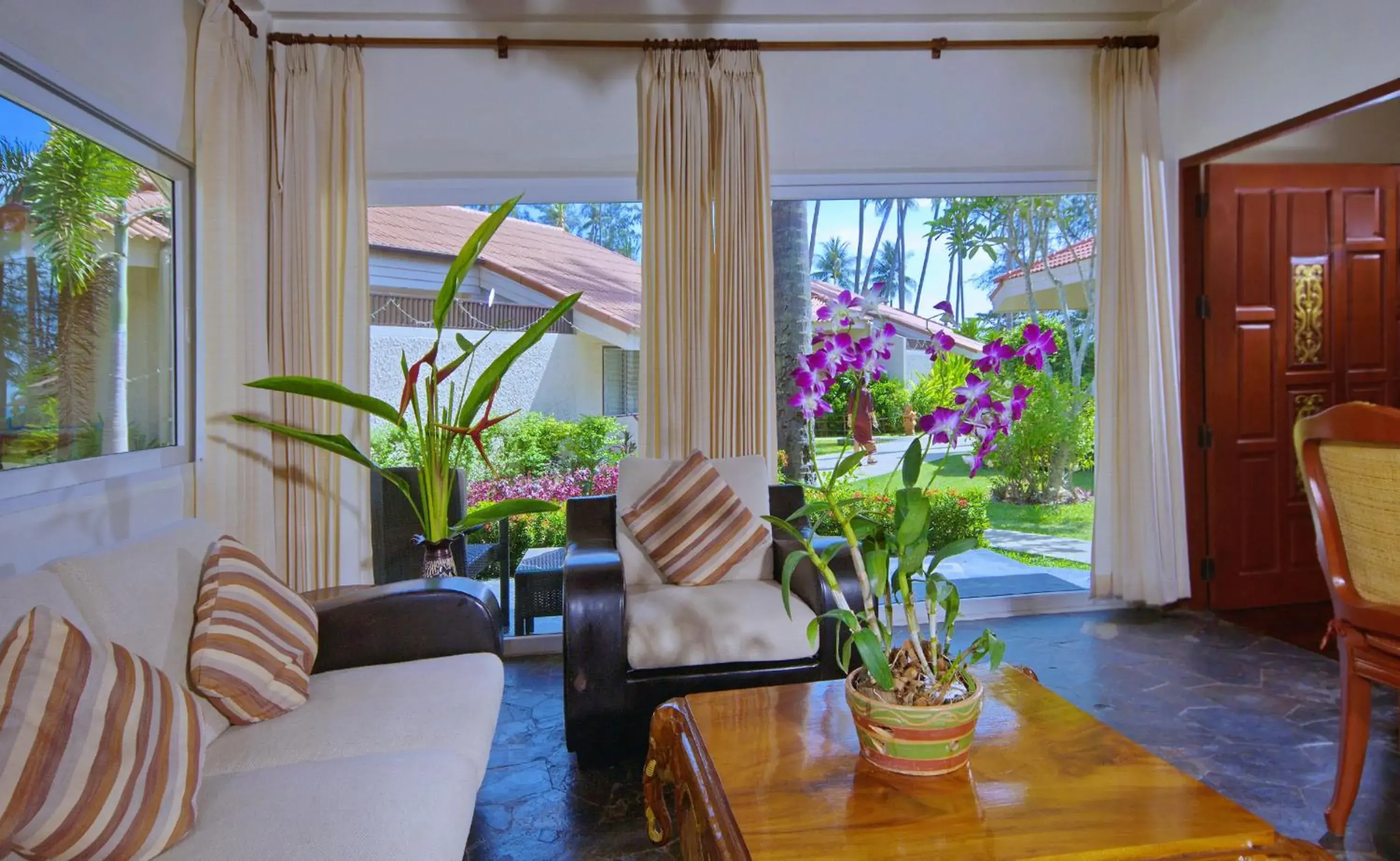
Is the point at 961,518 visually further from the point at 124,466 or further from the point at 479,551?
the point at 124,466

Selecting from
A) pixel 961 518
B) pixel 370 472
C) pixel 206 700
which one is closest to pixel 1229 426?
pixel 961 518

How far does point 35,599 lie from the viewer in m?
1.46

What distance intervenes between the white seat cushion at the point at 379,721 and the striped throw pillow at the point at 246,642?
0.05 meters

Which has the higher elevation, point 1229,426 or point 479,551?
point 1229,426

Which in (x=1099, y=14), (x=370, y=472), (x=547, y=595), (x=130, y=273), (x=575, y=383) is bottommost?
(x=547, y=595)

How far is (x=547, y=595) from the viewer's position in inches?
149

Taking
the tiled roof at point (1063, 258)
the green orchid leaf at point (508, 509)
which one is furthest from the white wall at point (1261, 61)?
the green orchid leaf at point (508, 509)

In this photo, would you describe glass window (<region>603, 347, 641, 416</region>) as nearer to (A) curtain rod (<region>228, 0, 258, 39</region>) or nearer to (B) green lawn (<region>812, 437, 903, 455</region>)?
(B) green lawn (<region>812, 437, 903, 455</region>)

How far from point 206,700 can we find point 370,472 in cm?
198

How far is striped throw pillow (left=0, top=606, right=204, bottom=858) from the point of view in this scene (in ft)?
3.95

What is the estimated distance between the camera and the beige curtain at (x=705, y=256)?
3.79 meters

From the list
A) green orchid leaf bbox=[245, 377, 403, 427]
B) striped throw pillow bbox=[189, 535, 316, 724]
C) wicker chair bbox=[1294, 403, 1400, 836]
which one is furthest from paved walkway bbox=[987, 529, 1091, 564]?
striped throw pillow bbox=[189, 535, 316, 724]

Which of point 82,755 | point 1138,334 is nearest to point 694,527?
point 82,755

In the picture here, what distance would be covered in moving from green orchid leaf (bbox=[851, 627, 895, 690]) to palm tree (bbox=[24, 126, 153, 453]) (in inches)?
84.6
